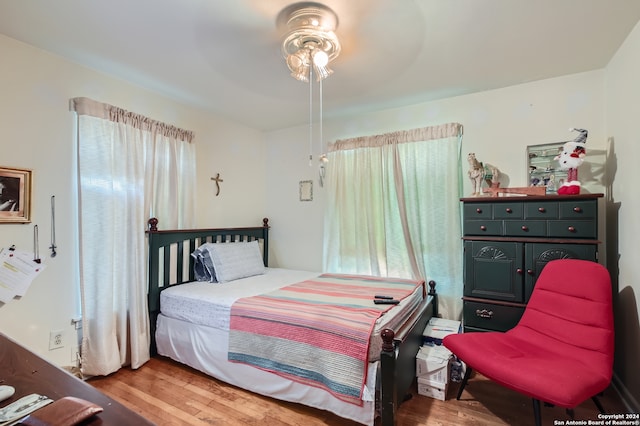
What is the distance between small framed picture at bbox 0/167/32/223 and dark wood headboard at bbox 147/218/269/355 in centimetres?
80

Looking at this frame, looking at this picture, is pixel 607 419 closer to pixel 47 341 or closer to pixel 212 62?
pixel 212 62

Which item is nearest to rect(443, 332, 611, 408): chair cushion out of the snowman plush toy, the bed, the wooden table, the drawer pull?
the drawer pull

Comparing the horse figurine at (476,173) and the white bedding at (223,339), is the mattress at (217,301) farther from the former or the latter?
the horse figurine at (476,173)

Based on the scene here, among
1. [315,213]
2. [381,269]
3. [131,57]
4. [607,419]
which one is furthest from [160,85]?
[607,419]

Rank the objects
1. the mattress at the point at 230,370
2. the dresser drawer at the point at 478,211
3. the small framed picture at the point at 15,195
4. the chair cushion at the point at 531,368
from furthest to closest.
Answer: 1. the dresser drawer at the point at 478,211
2. the small framed picture at the point at 15,195
3. the mattress at the point at 230,370
4. the chair cushion at the point at 531,368

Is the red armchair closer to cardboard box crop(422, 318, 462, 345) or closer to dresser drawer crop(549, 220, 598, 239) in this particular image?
dresser drawer crop(549, 220, 598, 239)

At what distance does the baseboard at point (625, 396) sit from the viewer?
6.11 ft

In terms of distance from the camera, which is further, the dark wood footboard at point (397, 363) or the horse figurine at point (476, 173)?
the horse figurine at point (476, 173)

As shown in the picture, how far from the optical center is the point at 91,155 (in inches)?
92.6

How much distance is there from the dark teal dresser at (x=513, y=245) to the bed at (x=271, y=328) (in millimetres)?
479

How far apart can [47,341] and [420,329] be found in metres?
2.74

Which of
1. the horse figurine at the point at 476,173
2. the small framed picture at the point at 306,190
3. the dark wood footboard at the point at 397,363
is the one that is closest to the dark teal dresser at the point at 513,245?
the horse figurine at the point at 476,173

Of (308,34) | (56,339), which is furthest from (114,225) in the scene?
(308,34)

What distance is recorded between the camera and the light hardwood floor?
1.89m
